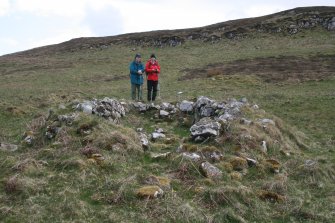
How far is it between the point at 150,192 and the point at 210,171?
6.36 ft

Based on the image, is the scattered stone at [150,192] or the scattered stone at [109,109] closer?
the scattered stone at [150,192]

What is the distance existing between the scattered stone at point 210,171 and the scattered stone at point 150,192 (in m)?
1.52

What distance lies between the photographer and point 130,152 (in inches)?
441

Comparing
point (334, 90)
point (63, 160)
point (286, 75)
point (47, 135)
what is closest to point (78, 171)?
point (63, 160)

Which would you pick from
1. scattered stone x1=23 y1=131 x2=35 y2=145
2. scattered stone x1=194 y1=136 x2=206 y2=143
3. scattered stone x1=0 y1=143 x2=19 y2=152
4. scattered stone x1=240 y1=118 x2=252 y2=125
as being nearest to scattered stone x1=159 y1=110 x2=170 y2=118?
scattered stone x1=240 y1=118 x2=252 y2=125

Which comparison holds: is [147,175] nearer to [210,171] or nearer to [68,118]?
[210,171]

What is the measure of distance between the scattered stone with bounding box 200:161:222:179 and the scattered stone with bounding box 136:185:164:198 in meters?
1.52

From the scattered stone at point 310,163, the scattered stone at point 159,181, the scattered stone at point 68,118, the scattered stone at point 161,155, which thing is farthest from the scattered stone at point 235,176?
the scattered stone at point 68,118

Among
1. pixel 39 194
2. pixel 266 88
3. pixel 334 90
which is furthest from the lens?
pixel 266 88

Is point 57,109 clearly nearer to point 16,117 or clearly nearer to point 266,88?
point 16,117

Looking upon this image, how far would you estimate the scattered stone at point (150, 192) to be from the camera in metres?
8.68

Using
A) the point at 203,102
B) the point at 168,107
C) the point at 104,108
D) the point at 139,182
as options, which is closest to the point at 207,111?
the point at 203,102

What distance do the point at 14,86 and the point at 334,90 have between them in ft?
88.1

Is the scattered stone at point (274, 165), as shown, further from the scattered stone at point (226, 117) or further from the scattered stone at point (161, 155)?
the scattered stone at point (161, 155)
